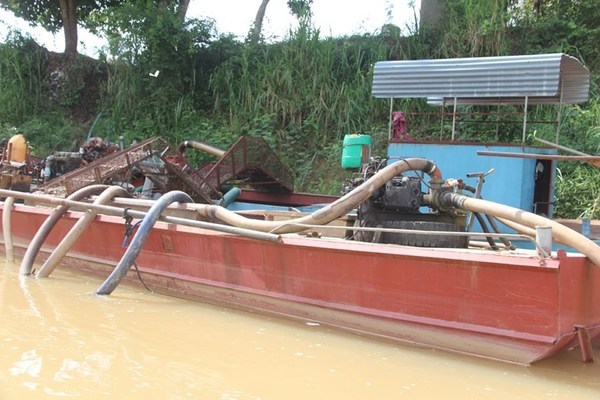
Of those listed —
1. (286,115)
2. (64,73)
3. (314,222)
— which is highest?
(64,73)

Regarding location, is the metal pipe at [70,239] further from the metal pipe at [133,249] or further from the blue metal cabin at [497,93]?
the blue metal cabin at [497,93]

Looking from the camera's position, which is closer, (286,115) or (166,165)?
(166,165)

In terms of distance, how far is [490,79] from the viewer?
8133 millimetres

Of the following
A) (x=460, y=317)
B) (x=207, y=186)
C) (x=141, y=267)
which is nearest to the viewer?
(x=460, y=317)

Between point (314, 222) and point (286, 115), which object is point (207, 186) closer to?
point (314, 222)

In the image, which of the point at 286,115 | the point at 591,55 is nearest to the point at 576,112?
the point at 591,55

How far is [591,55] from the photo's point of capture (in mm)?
12297

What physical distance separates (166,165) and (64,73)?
11.1 m

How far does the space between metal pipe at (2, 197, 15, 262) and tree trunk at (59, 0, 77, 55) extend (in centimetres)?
1152

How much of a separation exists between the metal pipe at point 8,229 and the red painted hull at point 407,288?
2.61 m

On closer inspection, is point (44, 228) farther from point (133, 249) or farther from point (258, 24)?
point (258, 24)

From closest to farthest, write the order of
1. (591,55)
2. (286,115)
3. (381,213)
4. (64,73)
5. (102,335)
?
(102,335) < (381,213) < (591,55) < (286,115) < (64,73)

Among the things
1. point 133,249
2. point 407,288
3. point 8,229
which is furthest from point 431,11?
point 407,288

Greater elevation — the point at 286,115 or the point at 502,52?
the point at 502,52
